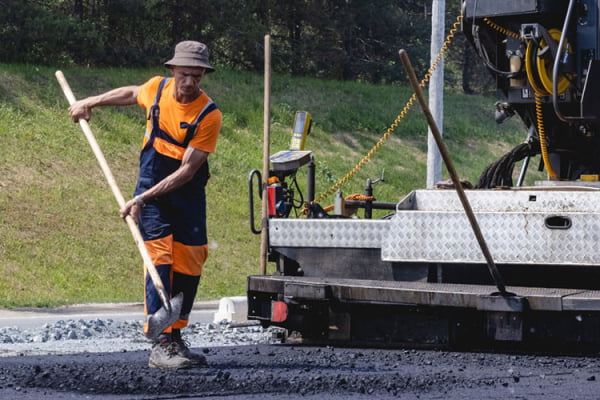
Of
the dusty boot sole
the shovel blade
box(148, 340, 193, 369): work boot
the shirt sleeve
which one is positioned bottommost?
the dusty boot sole

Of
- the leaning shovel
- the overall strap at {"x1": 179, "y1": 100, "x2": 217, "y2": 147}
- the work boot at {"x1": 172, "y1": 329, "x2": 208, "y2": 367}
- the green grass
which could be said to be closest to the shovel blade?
the leaning shovel

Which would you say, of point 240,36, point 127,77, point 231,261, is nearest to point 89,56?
point 127,77

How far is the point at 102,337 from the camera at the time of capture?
983 centimetres

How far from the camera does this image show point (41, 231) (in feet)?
63.3

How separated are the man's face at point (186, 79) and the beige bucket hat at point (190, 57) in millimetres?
42

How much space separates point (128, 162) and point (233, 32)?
9.68 meters

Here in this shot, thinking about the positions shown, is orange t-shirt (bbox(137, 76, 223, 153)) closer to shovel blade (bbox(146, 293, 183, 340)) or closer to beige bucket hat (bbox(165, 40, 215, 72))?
beige bucket hat (bbox(165, 40, 215, 72))

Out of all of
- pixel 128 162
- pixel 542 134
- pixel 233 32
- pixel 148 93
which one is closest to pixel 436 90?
pixel 128 162

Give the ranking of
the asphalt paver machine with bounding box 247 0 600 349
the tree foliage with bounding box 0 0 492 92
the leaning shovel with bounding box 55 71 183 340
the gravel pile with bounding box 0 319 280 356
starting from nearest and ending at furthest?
the leaning shovel with bounding box 55 71 183 340 < the asphalt paver machine with bounding box 247 0 600 349 < the gravel pile with bounding box 0 319 280 356 < the tree foliage with bounding box 0 0 492 92

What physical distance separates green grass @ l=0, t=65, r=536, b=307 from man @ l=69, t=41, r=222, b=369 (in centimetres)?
873

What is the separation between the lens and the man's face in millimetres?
7109

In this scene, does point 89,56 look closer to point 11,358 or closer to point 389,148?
point 389,148

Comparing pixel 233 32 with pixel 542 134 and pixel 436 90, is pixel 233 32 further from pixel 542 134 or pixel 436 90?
pixel 542 134

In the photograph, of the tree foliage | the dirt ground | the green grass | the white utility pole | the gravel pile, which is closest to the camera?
the dirt ground
